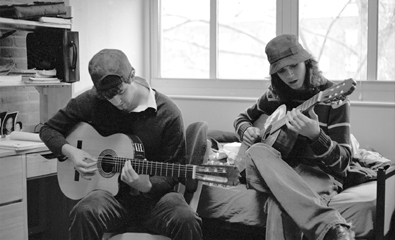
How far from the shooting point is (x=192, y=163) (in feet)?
7.18

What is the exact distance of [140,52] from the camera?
3.85 meters

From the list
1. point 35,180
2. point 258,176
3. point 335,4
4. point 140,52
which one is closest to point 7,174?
point 35,180

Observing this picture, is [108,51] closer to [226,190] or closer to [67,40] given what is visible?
[226,190]

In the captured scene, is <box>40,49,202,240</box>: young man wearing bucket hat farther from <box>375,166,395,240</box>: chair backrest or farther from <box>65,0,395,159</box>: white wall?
<box>65,0,395,159</box>: white wall

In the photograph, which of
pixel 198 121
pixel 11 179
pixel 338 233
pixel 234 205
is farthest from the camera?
pixel 198 121

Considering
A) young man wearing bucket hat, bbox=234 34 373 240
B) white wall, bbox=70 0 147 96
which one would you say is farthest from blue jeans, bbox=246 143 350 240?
white wall, bbox=70 0 147 96

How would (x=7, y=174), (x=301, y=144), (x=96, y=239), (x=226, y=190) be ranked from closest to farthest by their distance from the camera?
(x=96, y=239), (x=301, y=144), (x=226, y=190), (x=7, y=174)

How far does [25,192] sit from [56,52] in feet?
2.80

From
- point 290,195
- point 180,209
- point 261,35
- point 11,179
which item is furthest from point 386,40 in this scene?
point 11,179

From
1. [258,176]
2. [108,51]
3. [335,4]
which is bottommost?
[258,176]

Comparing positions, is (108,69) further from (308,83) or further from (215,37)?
(215,37)

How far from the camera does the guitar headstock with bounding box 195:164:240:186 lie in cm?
190

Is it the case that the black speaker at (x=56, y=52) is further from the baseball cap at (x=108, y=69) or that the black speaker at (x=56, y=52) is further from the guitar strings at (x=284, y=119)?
the guitar strings at (x=284, y=119)

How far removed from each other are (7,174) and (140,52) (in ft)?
5.02
